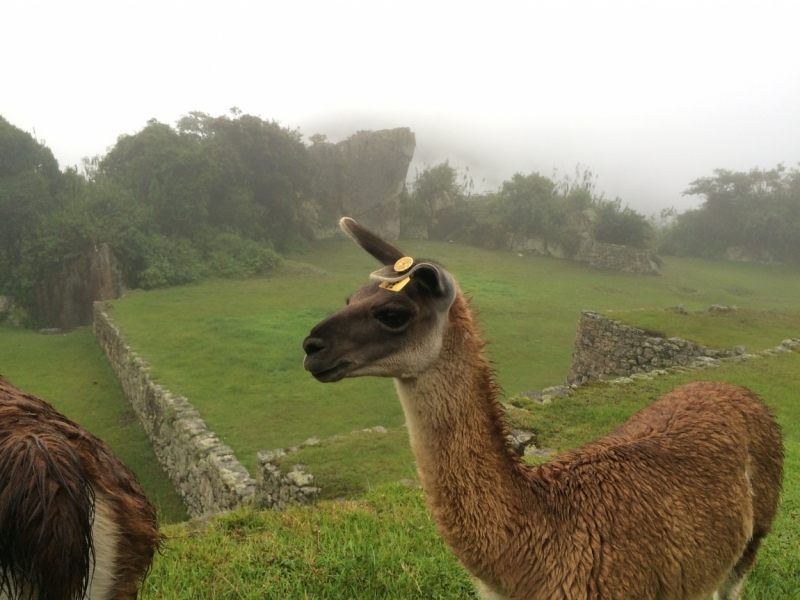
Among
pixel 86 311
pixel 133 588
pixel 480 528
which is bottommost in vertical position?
pixel 86 311

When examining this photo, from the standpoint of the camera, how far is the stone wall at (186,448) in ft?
21.2

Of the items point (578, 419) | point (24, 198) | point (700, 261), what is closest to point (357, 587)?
point (578, 419)

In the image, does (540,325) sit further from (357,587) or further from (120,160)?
(120,160)

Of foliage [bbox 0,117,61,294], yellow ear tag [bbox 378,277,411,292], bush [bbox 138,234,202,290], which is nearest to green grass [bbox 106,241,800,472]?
yellow ear tag [bbox 378,277,411,292]

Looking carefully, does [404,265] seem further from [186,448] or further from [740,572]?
[186,448]

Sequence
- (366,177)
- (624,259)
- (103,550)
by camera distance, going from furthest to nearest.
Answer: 1. (366,177)
2. (624,259)
3. (103,550)

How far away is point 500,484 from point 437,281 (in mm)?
912

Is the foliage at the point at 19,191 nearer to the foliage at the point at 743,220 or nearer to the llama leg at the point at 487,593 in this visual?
the llama leg at the point at 487,593

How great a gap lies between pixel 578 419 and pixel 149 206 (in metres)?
22.9

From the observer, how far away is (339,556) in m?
3.36

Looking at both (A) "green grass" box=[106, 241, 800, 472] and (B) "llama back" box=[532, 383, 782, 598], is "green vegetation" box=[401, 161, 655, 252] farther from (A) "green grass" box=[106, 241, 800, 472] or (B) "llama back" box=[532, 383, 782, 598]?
(B) "llama back" box=[532, 383, 782, 598]

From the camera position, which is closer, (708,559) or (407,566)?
(708,559)

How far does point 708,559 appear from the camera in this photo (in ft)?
7.84

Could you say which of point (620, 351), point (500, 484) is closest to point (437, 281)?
Result: point (500, 484)
